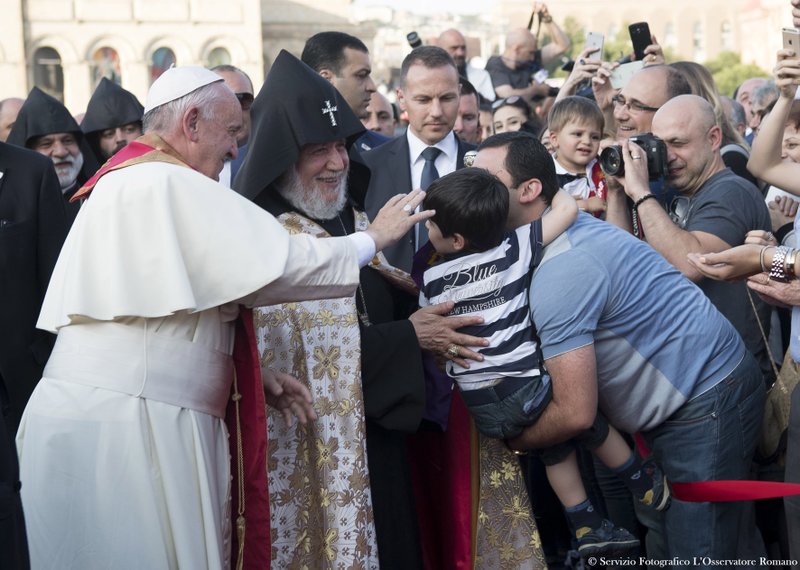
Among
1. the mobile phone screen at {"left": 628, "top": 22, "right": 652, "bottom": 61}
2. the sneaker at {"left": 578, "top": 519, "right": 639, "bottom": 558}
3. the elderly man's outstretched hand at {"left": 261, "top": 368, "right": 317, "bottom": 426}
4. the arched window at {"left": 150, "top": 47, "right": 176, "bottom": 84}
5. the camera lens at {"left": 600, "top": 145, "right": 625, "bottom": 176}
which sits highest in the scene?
the arched window at {"left": 150, "top": 47, "right": 176, "bottom": 84}

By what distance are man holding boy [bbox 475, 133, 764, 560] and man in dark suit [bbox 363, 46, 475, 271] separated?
190cm

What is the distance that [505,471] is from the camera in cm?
452

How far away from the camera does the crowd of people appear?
143 inches

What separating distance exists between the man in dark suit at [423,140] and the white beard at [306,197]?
1.64 metres

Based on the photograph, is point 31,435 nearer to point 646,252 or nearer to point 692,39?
point 646,252

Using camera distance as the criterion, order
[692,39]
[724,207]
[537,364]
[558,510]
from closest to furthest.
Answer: [537,364]
[724,207]
[558,510]
[692,39]

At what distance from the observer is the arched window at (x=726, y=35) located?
113125 mm

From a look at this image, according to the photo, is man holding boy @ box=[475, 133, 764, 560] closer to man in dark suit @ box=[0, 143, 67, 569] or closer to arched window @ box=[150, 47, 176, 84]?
man in dark suit @ box=[0, 143, 67, 569]

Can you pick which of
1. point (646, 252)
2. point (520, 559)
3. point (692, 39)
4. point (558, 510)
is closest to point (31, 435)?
point (520, 559)

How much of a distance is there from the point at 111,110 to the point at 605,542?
4.77m

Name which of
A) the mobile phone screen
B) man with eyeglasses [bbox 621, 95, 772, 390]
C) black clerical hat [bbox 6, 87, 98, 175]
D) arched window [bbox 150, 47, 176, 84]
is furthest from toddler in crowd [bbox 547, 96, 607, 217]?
arched window [bbox 150, 47, 176, 84]

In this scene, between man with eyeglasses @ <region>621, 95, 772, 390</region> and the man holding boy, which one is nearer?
the man holding boy

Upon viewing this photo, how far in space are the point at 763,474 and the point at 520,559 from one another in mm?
1080

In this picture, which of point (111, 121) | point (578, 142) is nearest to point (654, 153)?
point (578, 142)
